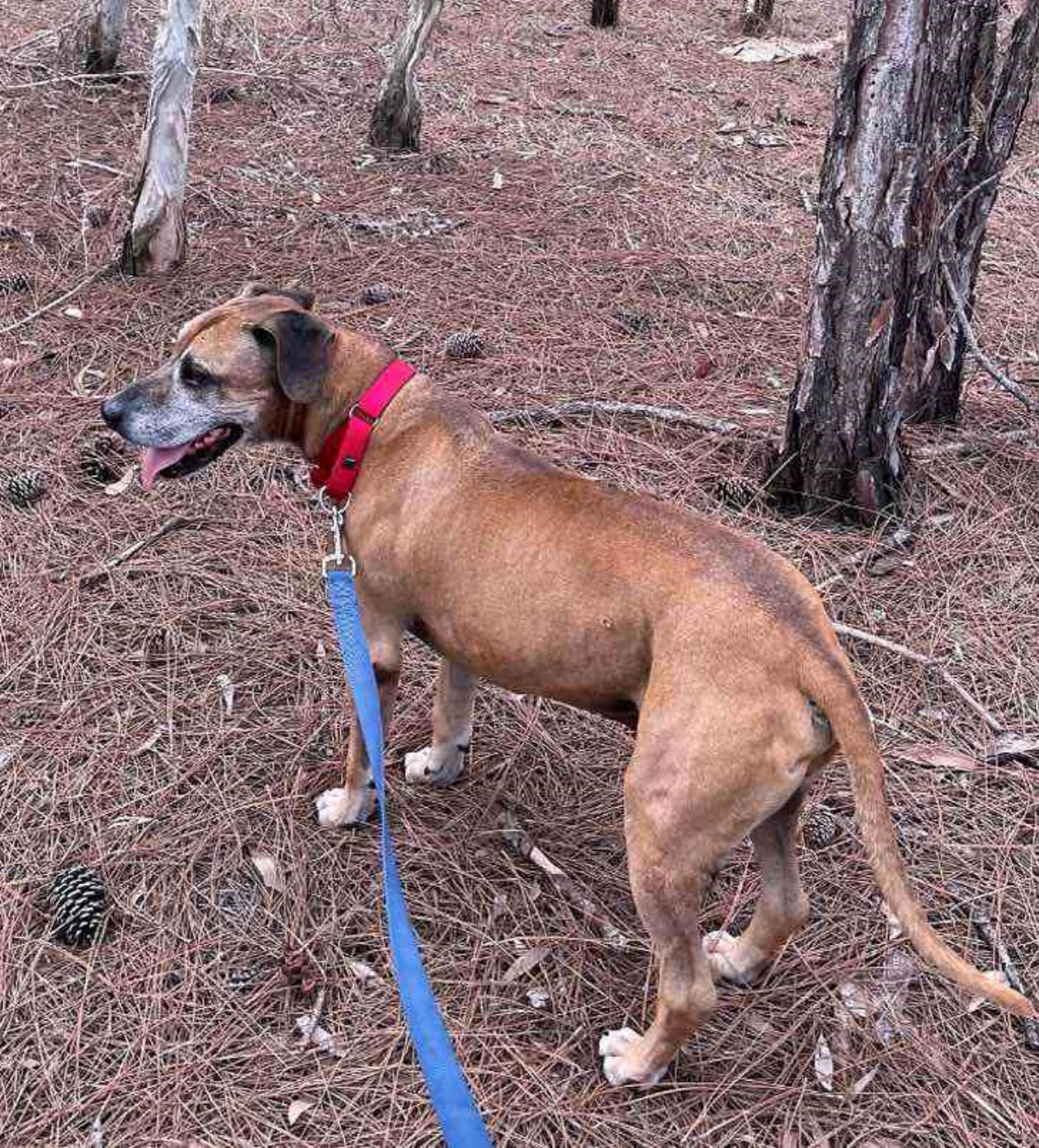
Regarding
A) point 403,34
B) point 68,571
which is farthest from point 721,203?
point 68,571

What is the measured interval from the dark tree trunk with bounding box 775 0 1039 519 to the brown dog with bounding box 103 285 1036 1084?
2.18 metres

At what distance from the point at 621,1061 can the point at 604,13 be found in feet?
41.2

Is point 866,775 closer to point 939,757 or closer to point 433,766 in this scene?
point 939,757

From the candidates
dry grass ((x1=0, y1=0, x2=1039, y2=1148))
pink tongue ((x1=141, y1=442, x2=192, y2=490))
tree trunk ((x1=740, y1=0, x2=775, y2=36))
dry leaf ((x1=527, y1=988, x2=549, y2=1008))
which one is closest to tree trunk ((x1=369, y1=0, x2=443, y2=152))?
dry grass ((x1=0, y1=0, x2=1039, y2=1148))

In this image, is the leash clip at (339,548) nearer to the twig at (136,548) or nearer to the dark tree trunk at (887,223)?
the twig at (136,548)

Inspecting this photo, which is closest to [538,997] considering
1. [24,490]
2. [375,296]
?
[24,490]

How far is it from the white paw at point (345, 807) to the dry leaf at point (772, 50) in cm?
1131

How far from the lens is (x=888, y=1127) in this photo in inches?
120

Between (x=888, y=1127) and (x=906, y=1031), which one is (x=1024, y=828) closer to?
(x=906, y=1031)

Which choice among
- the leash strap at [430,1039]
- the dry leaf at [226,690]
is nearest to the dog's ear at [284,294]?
the dry leaf at [226,690]

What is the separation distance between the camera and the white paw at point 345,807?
382cm

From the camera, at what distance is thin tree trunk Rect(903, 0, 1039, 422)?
190 inches

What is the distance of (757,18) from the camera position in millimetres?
13016

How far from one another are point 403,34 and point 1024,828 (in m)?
7.65
